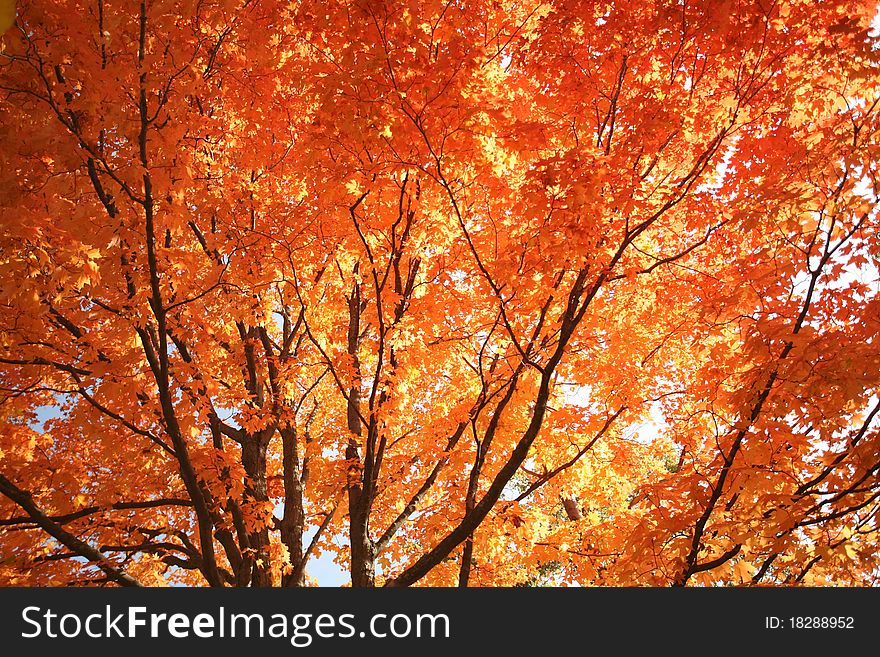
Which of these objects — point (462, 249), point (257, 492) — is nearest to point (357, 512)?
point (257, 492)

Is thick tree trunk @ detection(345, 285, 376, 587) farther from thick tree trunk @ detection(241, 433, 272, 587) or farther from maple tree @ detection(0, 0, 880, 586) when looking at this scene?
thick tree trunk @ detection(241, 433, 272, 587)

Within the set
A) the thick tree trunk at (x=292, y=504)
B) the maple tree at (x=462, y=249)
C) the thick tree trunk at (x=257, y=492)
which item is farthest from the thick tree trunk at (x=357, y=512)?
the thick tree trunk at (x=257, y=492)

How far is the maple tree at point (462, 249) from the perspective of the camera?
4801mm

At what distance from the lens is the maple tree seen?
15.8 ft

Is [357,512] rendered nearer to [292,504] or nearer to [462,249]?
[292,504]

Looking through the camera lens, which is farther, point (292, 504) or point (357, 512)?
point (292, 504)

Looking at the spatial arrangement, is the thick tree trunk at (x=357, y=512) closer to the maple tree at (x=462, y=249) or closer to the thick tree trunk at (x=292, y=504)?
the maple tree at (x=462, y=249)

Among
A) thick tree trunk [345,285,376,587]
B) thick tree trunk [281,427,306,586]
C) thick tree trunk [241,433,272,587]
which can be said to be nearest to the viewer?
thick tree trunk [345,285,376,587]

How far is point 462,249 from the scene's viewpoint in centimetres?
764

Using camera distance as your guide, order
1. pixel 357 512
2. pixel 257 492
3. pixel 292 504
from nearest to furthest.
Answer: pixel 357 512 → pixel 257 492 → pixel 292 504

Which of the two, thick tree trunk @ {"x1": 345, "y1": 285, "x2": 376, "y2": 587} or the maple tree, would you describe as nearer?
the maple tree

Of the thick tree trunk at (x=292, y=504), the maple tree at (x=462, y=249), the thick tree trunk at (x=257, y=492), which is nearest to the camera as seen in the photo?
the maple tree at (x=462, y=249)

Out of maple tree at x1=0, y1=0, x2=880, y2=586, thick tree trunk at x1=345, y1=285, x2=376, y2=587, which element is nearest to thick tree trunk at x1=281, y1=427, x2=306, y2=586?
maple tree at x1=0, y1=0, x2=880, y2=586

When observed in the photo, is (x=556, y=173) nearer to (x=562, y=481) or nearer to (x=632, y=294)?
(x=632, y=294)
